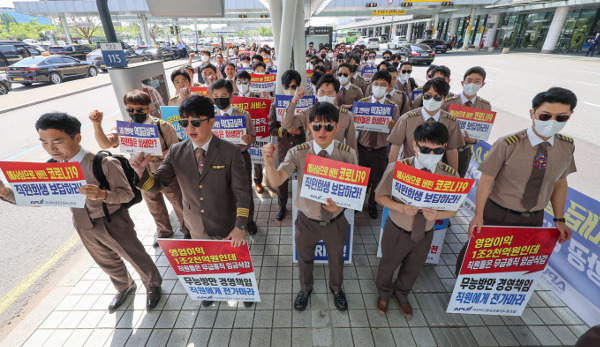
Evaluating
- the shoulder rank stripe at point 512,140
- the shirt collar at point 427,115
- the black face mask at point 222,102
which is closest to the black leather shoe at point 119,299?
the black face mask at point 222,102

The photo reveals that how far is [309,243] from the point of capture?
3.01 meters

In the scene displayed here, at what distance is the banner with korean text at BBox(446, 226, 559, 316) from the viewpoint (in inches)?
106

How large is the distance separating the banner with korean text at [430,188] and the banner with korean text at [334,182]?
34cm

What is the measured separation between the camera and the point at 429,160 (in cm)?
259

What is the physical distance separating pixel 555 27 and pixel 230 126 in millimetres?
36351

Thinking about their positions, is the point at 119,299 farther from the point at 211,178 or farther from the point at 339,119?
the point at 339,119

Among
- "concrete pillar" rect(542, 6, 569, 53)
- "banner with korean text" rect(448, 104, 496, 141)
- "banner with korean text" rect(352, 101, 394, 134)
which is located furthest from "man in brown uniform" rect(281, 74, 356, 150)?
"concrete pillar" rect(542, 6, 569, 53)

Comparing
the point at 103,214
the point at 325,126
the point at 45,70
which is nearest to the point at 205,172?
the point at 103,214

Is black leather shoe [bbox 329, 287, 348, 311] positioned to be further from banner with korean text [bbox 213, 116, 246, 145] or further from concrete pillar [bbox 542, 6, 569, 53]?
concrete pillar [bbox 542, 6, 569, 53]

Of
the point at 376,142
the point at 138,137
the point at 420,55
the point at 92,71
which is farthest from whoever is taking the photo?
the point at 420,55

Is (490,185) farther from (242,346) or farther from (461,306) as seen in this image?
(242,346)

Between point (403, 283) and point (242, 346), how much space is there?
1.84 metres

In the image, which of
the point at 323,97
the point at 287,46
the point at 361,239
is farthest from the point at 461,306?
the point at 287,46

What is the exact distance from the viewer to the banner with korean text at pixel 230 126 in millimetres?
4025
